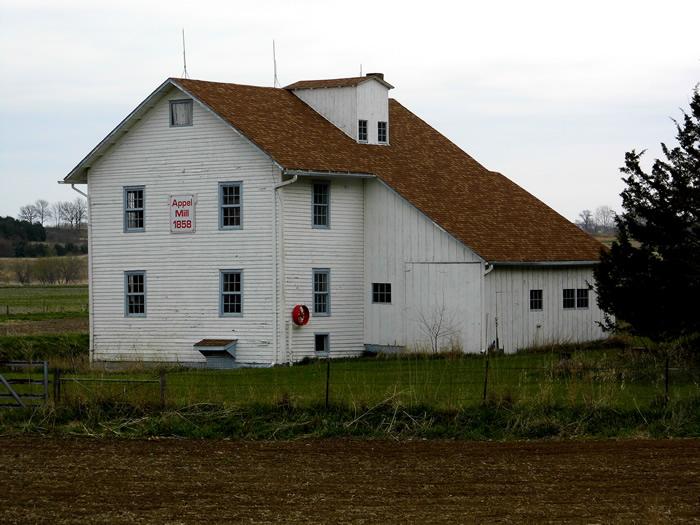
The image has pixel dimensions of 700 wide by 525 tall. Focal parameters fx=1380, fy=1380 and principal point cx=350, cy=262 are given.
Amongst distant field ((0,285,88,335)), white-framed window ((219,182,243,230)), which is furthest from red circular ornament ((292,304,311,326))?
distant field ((0,285,88,335))

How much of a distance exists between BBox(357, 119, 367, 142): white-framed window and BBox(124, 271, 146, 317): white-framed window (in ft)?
27.6

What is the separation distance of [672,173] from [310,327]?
1284 centimetres

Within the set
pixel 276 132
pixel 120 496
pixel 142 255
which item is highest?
pixel 276 132

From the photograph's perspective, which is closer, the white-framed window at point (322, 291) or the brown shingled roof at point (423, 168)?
the brown shingled roof at point (423, 168)

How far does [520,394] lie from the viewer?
26.8m

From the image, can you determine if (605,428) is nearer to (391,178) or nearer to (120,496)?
(120,496)

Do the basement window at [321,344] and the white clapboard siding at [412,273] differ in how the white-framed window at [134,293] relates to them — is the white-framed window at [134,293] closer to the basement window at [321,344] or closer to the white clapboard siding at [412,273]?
the basement window at [321,344]

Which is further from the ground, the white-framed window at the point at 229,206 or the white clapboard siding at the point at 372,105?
the white clapboard siding at the point at 372,105

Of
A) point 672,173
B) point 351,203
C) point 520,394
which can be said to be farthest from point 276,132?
point 520,394

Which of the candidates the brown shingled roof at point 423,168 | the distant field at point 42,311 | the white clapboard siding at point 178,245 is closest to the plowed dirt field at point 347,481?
the white clapboard siding at point 178,245

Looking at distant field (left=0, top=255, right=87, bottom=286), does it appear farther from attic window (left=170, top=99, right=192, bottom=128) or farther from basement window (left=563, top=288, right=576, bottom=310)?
basement window (left=563, top=288, right=576, bottom=310)

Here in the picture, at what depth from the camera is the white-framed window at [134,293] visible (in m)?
42.6

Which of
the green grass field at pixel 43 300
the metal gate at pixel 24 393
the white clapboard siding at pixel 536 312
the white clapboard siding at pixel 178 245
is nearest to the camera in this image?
the metal gate at pixel 24 393

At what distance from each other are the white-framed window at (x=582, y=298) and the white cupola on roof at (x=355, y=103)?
8128mm
